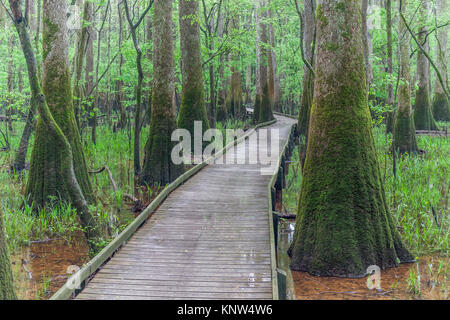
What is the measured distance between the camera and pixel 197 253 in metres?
5.75

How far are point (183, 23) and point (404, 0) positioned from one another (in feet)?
21.2

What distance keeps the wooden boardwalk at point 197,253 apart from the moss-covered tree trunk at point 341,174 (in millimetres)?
729

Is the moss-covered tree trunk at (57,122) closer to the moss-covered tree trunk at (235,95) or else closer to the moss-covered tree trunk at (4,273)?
the moss-covered tree trunk at (4,273)

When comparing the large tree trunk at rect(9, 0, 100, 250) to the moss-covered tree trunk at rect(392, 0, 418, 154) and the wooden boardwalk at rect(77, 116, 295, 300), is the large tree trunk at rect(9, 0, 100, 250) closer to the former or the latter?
the wooden boardwalk at rect(77, 116, 295, 300)

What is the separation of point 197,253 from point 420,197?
188 inches

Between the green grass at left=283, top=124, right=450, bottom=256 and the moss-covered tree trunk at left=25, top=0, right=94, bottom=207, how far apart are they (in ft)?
14.8

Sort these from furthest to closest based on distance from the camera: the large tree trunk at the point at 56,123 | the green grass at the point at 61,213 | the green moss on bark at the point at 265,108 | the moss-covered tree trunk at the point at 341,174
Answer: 1. the green moss on bark at the point at 265,108
2. the large tree trunk at the point at 56,123
3. the green grass at the point at 61,213
4. the moss-covered tree trunk at the point at 341,174

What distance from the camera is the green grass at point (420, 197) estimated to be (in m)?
6.77

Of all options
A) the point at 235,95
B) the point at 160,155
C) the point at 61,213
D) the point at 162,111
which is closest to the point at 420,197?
the point at 160,155

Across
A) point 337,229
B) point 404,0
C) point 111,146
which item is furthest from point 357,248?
point 111,146

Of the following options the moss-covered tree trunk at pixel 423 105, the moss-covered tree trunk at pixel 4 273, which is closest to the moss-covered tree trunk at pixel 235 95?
the moss-covered tree trunk at pixel 423 105

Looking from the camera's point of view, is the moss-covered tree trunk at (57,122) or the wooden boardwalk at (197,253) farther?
the moss-covered tree trunk at (57,122)

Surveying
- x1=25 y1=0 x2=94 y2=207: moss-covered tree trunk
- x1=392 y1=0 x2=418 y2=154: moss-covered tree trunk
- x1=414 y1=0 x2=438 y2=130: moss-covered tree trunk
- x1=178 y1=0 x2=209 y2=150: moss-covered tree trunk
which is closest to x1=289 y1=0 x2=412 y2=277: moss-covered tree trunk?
x1=25 y1=0 x2=94 y2=207: moss-covered tree trunk

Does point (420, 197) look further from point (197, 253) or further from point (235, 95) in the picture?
point (235, 95)
